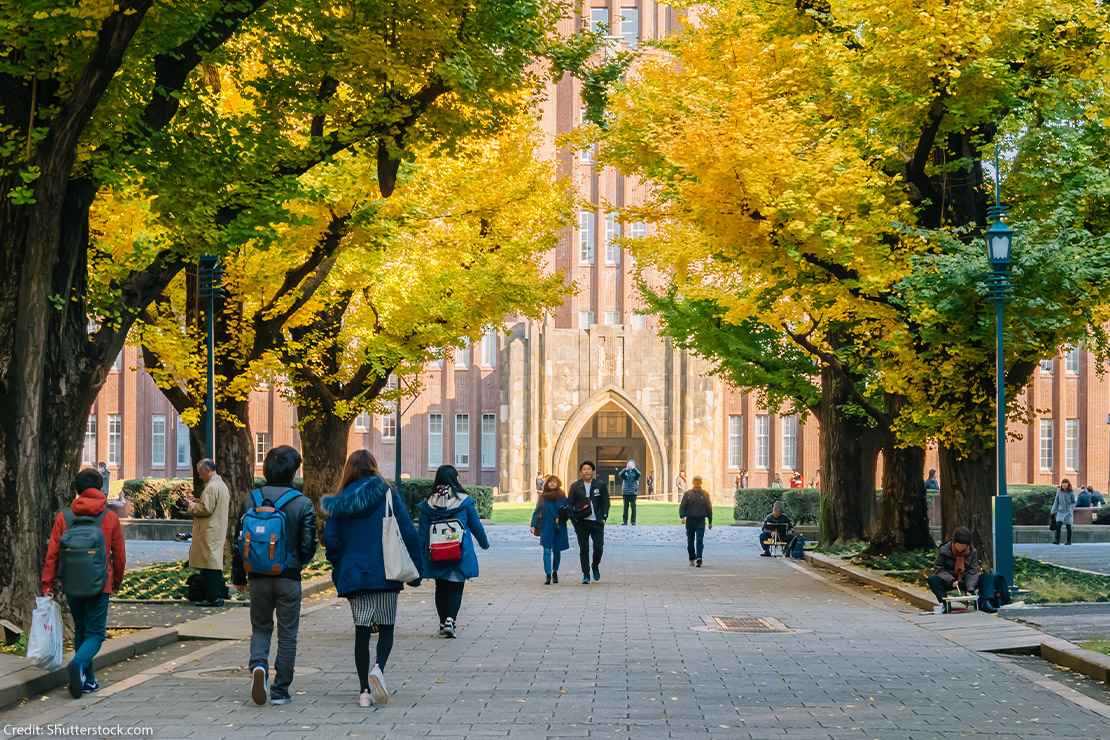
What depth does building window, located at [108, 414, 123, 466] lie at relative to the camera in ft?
224

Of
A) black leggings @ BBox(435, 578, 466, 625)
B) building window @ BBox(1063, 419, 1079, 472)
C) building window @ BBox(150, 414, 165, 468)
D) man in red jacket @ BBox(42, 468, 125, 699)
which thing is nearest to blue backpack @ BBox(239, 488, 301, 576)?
man in red jacket @ BBox(42, 468, 125, 699)

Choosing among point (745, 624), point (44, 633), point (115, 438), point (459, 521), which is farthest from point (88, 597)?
point (115, 438)

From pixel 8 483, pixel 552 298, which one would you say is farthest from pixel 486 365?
pixel 8 483

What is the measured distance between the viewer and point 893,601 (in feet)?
62.8

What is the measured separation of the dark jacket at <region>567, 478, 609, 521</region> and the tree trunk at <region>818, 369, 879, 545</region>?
7.10 m

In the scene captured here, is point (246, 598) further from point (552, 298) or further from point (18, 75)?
point (552, 298)

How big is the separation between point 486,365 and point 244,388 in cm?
4442

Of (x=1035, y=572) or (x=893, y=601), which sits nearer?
(x=893, y=601)

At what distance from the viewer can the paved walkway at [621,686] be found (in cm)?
904

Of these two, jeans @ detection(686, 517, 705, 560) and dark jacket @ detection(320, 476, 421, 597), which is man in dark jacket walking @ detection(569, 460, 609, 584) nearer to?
jeans @ detection(686, 517, 705, 560)

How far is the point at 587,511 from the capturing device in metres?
21.3

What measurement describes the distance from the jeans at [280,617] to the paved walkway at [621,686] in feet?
0.74

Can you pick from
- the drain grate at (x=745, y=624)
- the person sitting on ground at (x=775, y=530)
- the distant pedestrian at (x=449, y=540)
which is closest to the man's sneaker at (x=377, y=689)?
the distant pedestrian at (x=449, y=540)

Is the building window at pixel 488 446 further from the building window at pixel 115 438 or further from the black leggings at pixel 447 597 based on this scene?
the black leggings at pixel 447 597
